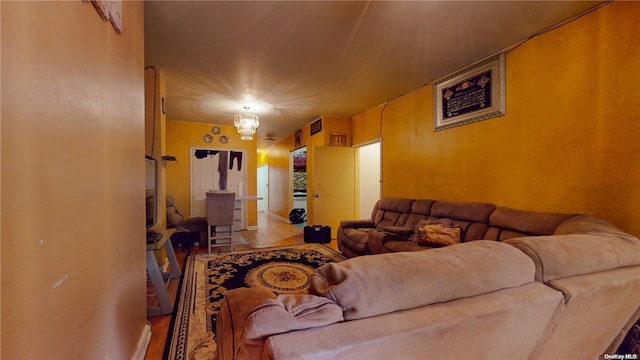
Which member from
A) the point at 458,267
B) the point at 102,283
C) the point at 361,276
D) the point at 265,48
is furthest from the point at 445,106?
the point at 102,283

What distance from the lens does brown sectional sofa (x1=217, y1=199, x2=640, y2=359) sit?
604mm

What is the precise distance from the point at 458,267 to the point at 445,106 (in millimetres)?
3097

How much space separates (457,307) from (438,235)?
221cm

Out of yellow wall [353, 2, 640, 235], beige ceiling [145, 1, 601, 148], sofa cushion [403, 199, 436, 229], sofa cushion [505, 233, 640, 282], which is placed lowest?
sofa cushion [403, 199, 436, 229]

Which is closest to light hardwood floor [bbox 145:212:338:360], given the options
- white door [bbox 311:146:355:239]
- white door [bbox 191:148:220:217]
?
white door [bbox 311:146:355:239]

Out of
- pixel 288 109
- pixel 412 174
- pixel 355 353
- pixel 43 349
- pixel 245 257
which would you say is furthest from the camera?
pixel 288 109

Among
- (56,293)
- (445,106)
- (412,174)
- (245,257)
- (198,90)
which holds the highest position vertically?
(198,90)

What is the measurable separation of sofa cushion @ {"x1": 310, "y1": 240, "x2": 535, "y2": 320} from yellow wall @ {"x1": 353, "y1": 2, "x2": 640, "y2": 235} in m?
1.84

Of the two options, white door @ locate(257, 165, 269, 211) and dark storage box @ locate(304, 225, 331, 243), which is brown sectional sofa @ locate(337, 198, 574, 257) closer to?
dark storage box @ locate(304, 225, 331, 243)

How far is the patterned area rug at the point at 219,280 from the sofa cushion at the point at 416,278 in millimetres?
1469

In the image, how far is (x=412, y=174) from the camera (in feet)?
12.8

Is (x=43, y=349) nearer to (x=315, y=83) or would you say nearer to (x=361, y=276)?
(x=361, y=276)

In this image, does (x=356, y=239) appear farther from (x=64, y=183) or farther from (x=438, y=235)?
(x=64, y=183)

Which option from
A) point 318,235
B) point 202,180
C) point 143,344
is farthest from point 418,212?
point 202,180
